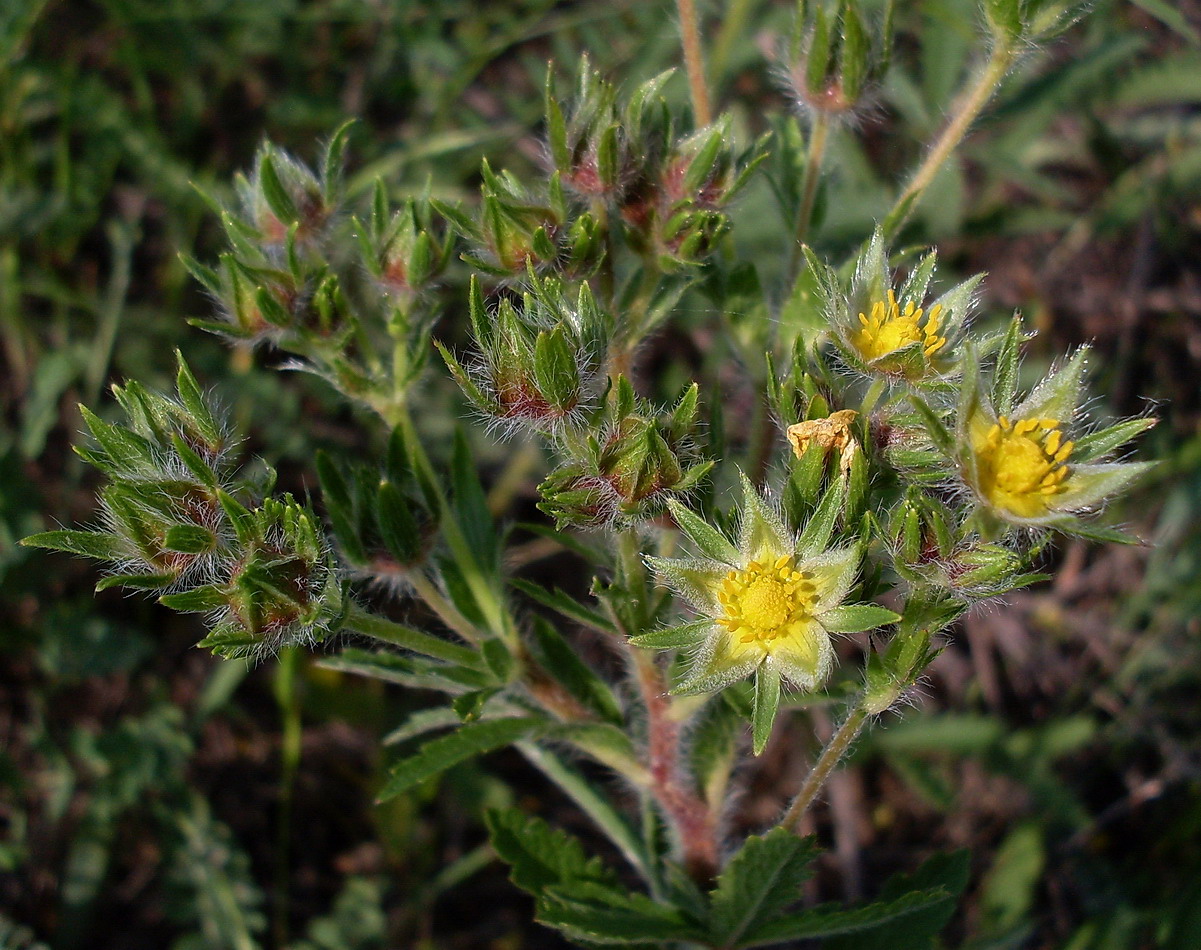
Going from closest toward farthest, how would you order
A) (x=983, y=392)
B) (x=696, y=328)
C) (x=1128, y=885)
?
1. (x=983, y=392)
2. (x=1128, y=885)
3. (x=696, y=328)

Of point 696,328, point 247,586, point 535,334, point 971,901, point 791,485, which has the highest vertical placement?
point 535,334

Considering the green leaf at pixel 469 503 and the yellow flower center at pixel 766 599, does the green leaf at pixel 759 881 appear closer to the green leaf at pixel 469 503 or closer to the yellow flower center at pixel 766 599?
the yellow flower center at pixel 766 599

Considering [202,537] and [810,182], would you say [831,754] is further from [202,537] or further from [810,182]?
[810,182]

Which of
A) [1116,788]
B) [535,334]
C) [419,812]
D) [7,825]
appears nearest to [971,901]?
[1116,788]

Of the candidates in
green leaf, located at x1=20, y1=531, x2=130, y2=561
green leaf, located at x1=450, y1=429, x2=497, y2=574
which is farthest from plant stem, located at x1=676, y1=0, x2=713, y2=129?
green leaf, located at x1=20, y1=531, x2=130, y2=561

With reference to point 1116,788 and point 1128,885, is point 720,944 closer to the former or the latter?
point 1128,885

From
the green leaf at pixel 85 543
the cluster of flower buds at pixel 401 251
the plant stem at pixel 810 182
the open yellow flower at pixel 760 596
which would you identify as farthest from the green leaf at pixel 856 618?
the green leaf at pixel 85 543
